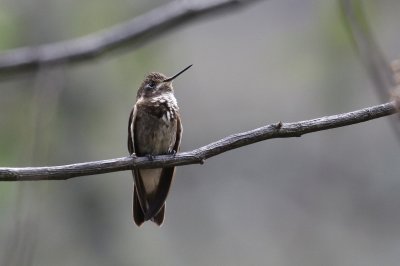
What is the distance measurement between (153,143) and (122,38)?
1.36 metres

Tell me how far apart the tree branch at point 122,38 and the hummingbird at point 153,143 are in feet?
2.81

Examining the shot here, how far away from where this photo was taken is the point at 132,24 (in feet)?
20.2

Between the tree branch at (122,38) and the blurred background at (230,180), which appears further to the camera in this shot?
the blurred background at (230,180)

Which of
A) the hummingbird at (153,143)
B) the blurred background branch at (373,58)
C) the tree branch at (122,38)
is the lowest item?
the blurred background branch at (373,58)

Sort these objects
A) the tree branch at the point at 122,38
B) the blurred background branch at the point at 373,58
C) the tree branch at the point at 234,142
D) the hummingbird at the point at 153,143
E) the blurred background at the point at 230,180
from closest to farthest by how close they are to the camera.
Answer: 1. the blurred background branch at the point at 373,58
2. the tree branch at the point at 234,142
3. the hummingbird at the point at 153,143
4. the tree branch at the point at 122,38
5. the blurred background at the point at 230,180

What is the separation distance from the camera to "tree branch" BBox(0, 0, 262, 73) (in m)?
5.86

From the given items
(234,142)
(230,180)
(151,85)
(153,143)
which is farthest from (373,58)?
(230,180)

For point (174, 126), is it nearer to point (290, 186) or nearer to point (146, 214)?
point (146, 214)

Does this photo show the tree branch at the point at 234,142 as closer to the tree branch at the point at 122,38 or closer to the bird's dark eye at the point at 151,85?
the bird's dark eye at the point at 151,85

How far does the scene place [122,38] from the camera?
19.6 feet

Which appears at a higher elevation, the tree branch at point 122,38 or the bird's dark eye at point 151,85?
the tree branch at point 122,38

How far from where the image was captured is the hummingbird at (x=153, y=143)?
4.96 meters

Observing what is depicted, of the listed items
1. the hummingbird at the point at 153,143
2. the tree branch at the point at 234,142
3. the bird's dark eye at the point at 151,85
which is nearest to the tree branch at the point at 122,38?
the bird's dark eye at the point at 151,85

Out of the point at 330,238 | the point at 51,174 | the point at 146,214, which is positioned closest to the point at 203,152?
the point at 51,174
